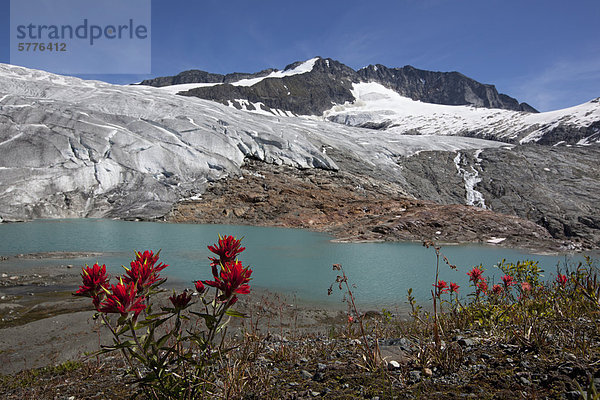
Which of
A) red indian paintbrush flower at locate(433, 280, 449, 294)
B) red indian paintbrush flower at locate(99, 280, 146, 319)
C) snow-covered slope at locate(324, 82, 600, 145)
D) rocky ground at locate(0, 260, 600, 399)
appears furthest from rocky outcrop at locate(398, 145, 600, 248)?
red indian paintbrush flower at locate(99, 280, 146, 319)

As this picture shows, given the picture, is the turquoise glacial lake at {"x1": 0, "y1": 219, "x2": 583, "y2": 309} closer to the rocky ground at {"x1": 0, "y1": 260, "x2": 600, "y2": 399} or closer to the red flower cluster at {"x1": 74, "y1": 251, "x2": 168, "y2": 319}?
the rocky ground at {"x1": 0, "y1": 260, "x2": 600, "y2": 399}

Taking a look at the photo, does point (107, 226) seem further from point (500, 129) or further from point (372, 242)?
point (500, 129)

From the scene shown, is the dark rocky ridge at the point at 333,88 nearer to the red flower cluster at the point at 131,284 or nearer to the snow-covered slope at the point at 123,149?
the snow-covered slope at the point at 123,149

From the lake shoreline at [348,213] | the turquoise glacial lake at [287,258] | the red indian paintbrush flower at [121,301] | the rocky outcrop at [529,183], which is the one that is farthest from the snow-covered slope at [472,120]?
the red indian paintbrush flower at [121,301]

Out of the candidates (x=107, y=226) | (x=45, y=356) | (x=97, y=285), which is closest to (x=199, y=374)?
(x=97, y=285)

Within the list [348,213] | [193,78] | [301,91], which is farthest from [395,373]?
[193,78]

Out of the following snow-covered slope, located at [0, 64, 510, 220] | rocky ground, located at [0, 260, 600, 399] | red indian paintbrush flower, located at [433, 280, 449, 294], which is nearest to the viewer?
rocky ground, located at [0, 260, 600, 399]
